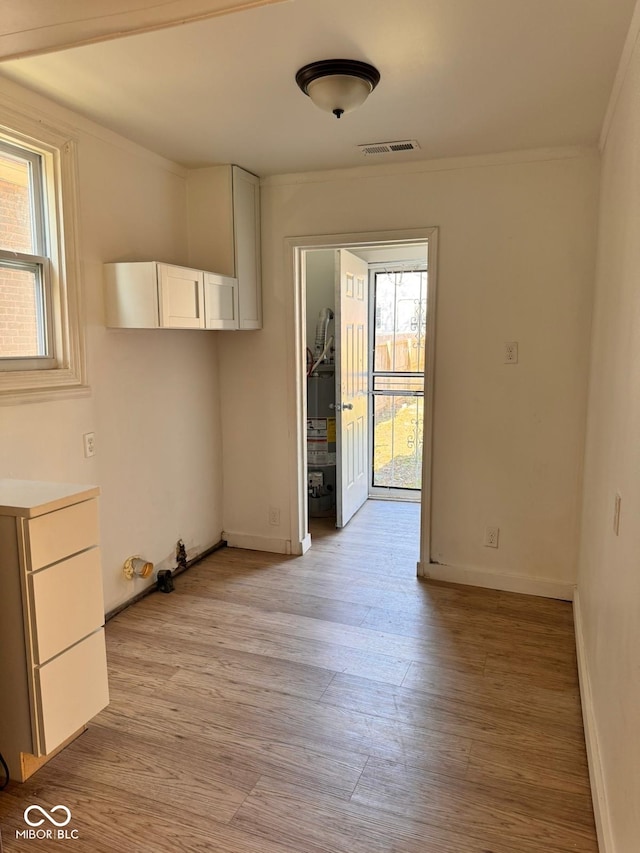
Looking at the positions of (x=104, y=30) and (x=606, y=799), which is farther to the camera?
(x=606, y=799)

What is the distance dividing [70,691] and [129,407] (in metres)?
1.52

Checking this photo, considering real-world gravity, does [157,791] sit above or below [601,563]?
below

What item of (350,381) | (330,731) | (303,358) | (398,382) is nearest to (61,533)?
(330,731)

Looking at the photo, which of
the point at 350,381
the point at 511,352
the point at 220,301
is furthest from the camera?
the point at 350,381

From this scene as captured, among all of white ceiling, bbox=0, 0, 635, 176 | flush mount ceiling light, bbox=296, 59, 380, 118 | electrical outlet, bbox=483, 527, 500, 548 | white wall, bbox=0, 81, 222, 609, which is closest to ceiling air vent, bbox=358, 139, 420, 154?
white ceiling, bbox=0, 0, 635, 176

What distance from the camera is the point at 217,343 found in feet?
12.8

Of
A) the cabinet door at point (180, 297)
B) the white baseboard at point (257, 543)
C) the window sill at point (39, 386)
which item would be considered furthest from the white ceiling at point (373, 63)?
the white baseboard at point (257, 543)

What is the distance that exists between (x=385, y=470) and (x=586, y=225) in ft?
9.78

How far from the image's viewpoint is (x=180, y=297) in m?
3.01

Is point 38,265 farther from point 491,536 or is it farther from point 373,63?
point 491,536

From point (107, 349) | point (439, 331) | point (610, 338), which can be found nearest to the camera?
point (610, 338)

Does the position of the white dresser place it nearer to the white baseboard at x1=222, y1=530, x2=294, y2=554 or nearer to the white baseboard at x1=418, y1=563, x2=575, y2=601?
the white baseboard at x1=222, y1=530, x2=294, y2=554

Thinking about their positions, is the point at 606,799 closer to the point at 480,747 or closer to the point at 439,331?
the point at 480,747

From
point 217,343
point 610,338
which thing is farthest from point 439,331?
point 217,343
